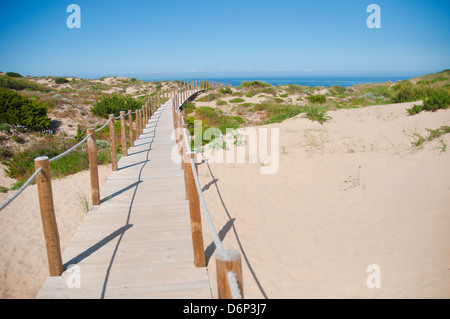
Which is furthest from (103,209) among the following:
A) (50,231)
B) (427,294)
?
(427,294)

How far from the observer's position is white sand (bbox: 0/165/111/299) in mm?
3758

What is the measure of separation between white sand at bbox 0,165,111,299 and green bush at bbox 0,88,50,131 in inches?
256

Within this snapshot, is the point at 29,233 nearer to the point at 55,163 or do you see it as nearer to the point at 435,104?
the point at 55,163

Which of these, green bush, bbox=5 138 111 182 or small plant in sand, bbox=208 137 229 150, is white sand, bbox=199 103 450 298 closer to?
small plant in sand, bbox=208 137 229 150

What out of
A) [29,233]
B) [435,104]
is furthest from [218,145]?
[435,104]

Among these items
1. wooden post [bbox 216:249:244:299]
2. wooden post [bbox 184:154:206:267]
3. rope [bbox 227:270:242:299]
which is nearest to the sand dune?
wooden post [bbox 184:154:206:267]

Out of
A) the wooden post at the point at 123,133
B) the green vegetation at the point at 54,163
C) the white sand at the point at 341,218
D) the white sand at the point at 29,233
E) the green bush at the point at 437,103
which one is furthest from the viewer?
the green bush at the point at 437,103

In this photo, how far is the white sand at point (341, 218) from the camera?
11.1 feet

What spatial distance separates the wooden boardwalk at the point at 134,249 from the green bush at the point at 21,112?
860 centimetres

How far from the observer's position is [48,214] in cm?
320

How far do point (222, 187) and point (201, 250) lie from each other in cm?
362

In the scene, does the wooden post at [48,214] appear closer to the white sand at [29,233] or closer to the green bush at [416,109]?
the white sand at [29,233]

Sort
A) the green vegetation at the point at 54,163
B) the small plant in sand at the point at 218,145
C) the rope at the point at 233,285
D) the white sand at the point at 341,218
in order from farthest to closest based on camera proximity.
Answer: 1. the small plant in sand at the point at 218,145
2. the green vegetation at the point at 54,163
3. the white sand at the point at 341,218
4. the rope at the point at 233,285

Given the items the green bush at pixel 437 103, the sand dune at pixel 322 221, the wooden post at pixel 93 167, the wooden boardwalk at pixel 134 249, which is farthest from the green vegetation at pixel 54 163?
the green bush at pixel 437 103
